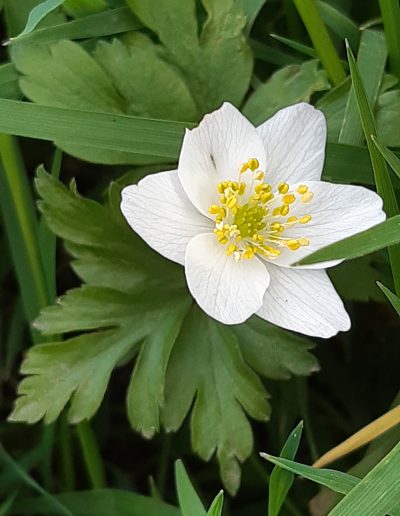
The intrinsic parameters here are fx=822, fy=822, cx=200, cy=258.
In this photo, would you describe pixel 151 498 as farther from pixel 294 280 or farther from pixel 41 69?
pixel 41 69

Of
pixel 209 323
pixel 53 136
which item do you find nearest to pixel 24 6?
pixel 53 136

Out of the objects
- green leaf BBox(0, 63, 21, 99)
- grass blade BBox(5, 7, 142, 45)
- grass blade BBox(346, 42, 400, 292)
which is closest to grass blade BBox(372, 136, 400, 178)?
grass blade BBox(346, 42, 400, 292)

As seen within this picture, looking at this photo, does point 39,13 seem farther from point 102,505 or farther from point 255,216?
point 102,505

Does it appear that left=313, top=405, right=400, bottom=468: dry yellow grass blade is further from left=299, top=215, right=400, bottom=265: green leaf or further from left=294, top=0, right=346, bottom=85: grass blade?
left=294, top=0, right=346, bottom=85: grass blade

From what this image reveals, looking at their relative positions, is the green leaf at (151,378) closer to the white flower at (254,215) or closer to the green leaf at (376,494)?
the white flower at (254,215)

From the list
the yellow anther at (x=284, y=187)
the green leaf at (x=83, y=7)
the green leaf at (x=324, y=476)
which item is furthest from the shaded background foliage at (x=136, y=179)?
the green leaf at (x=324, y=476)
